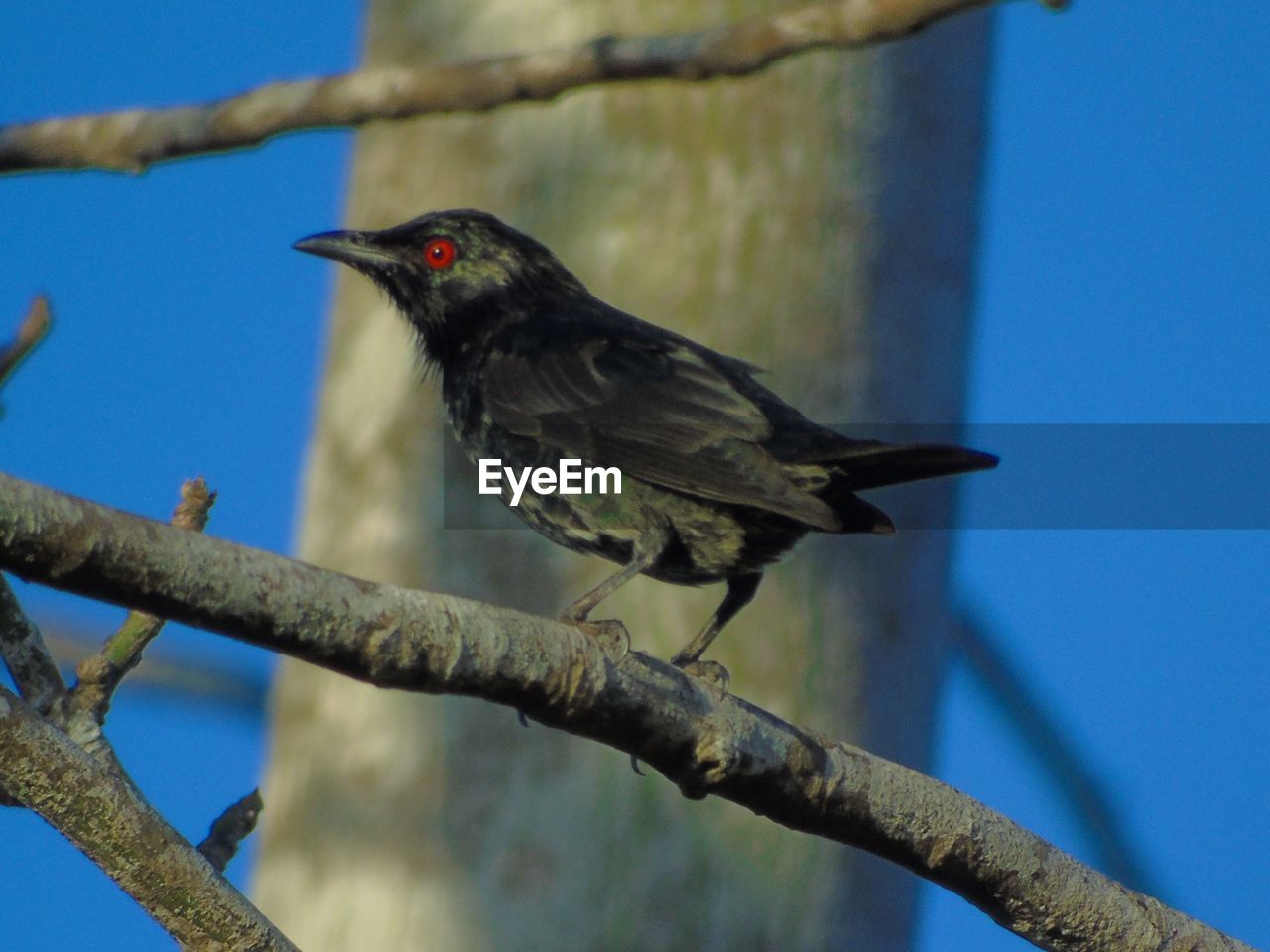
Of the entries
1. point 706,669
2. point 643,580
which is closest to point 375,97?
point 706,669

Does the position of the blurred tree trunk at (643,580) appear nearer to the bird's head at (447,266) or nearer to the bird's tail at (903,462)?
the bird's head at (447,266)

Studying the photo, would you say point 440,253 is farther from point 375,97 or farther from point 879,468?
point 879,468

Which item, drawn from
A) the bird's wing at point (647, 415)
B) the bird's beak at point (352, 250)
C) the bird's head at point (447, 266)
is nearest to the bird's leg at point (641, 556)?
the bird's wing at point (647, 415)

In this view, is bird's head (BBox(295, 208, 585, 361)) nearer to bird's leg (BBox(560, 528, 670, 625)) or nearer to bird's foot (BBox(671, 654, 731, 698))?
bird's leg (BBox(560, 528, 670, 625))

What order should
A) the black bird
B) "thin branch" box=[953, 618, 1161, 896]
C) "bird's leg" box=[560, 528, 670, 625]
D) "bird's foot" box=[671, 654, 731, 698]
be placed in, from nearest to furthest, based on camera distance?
the black bird, "bird's leg" box=[560, 528, 670, 625], "bird's foot" box=[671, 654, 731, 698], "thin branch" box=[953, 618, 1161, 896]

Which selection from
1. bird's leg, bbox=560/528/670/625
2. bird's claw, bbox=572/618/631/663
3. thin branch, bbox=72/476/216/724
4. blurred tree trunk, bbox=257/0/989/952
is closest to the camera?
bird's claw, bbox=572/618/631/663

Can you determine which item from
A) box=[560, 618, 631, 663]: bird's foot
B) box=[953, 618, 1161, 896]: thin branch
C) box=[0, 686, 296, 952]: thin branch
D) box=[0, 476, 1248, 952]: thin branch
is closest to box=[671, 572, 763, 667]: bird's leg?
box=[560, 618, 631, 663]: bird's foot
